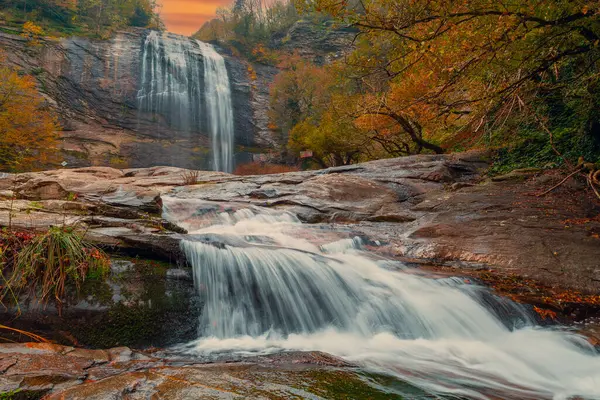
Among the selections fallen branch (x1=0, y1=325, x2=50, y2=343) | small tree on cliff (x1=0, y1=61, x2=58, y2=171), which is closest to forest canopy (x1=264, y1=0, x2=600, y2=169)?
fallen branch (x1=0, y1=325, x2=50, y2=343)

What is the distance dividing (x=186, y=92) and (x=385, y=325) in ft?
101

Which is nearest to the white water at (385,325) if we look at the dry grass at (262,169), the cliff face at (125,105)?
the dry grass at (262,169)

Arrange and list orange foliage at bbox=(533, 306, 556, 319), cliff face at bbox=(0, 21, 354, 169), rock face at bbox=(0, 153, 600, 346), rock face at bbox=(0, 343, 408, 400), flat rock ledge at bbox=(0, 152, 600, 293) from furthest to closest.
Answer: cliff face at bbox=(0, 21, 354, 169) → flat rock ledge at bbox=(0, 152, 600, 293) → rock face at bbox=(0, 153, 600, 346) → orange foliage at bbox=(533, 306, 556, 319) → rock face at bbox=(0, 343, 408, 400)

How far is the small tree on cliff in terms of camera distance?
1844 centimetres

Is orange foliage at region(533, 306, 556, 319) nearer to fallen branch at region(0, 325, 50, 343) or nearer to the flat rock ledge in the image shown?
the flat rock ledge

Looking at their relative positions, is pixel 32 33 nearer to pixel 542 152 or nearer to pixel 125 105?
pixel 125 105

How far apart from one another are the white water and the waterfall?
87.7ft

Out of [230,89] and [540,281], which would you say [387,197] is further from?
[230,89]

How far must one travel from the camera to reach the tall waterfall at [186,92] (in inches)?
1206

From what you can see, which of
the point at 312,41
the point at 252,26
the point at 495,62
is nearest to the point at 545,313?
the point at 495,62

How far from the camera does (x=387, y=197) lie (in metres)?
10.2

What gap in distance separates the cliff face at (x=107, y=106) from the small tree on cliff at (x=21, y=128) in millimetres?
5158

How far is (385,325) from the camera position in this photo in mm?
4480

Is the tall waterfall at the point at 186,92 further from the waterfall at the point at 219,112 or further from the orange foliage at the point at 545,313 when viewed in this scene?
the orange foliage at the point at 545,313
